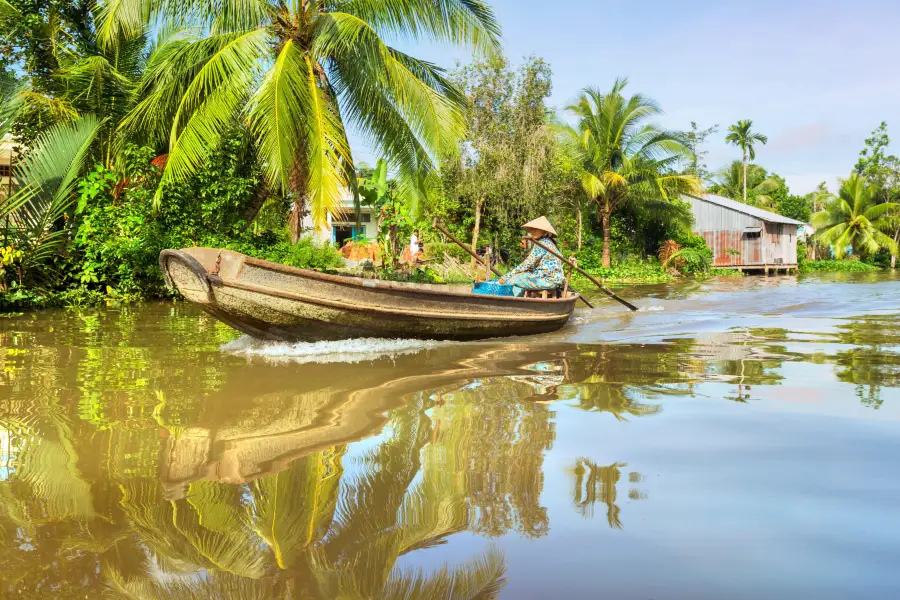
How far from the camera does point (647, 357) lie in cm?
728

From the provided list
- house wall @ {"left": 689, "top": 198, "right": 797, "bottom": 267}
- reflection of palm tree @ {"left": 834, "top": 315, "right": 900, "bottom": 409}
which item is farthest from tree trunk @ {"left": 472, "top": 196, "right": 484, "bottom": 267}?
house wall @ {"left": 689, "top": 198, "right": 797, "bottom": 267}

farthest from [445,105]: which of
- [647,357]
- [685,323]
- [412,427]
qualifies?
[412,427]

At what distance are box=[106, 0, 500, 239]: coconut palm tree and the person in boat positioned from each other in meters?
2.60

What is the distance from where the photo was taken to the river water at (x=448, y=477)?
8.36 ft

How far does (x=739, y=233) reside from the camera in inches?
1169

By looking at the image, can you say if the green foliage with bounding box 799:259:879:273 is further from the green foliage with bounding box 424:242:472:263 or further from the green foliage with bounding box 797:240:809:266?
the green foliage with bounding box 424:242:472:263

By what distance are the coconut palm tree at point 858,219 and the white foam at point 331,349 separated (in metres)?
33.4

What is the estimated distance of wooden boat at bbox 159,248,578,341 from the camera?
6.83 metres

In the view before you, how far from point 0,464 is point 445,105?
887cm

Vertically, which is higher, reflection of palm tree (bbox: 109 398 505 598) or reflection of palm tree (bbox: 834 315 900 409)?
reflection of palm tree (bbox: 834 315 900 409)

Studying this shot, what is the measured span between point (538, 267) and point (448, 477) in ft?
20.2

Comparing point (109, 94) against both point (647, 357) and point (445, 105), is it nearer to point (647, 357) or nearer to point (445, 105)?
point (445, 105)

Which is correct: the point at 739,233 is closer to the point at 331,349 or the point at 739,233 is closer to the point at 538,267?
the point at 538,267

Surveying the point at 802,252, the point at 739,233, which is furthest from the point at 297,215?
the point at 802,252
